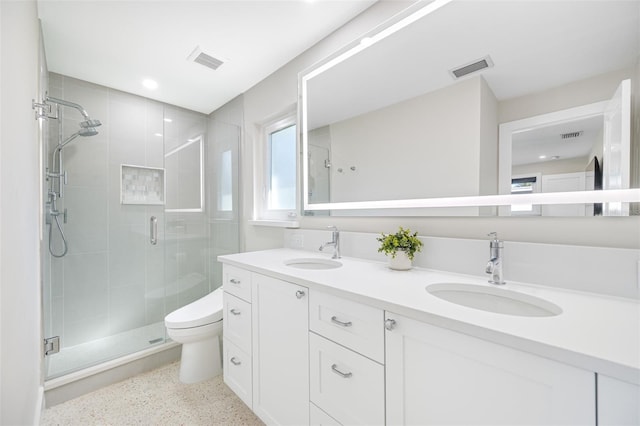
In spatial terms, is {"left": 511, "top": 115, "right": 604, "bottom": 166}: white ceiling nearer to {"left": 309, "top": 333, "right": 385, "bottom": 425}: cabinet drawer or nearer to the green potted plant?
the green potted plant

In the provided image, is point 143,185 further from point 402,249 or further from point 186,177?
point 402,249

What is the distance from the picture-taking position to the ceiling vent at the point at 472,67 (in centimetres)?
109

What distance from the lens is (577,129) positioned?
0.92 metres

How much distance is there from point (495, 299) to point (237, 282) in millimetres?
1242

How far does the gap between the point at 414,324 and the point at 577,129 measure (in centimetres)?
88

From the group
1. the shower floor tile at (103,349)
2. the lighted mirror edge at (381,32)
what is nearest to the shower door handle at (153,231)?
the shower floor tile at (103,349)

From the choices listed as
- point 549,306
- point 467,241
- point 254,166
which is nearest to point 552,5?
point 467,241

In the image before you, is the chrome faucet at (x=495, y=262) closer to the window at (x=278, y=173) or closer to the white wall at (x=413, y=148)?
the white wall at (x=413, y=148)

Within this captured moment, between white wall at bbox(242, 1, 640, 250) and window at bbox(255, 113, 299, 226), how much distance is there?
0.09 meters

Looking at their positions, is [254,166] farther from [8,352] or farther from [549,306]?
[549,306]

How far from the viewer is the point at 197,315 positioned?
6.11 ft

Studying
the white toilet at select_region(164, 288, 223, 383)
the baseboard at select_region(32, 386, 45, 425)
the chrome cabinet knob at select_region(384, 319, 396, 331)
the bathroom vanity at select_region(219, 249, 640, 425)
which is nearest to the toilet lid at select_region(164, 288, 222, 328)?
the white toilet at select_region(164, 288, 223, 383)

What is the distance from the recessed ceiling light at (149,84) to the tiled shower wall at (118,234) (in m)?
0.24

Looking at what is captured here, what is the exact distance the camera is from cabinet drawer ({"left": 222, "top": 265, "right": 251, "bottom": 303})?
1436 mm
